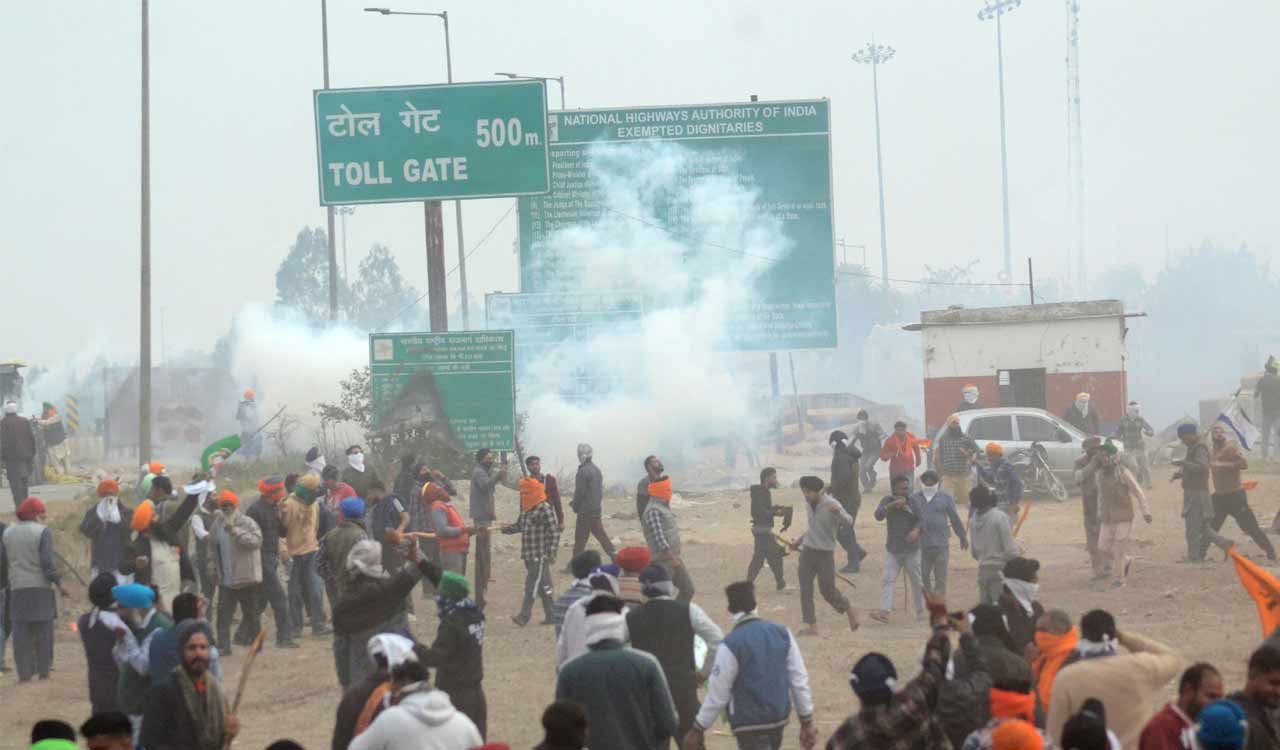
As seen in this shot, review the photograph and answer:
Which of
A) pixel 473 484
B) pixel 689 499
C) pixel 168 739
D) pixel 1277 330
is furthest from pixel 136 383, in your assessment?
pixel 1277 330

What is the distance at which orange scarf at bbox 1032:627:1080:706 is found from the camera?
23.0ft

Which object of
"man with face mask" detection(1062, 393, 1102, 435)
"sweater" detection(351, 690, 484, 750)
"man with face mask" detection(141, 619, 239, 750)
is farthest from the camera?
"man with face mask" detection(1062, 393, 1102, 435)

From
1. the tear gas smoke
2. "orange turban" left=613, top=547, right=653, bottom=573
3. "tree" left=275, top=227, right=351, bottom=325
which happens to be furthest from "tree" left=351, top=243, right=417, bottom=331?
"orange turban" left=613, top=547, right=653, bottom=573

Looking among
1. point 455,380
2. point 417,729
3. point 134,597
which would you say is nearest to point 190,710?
point 417,729

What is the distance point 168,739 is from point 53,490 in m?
21.8

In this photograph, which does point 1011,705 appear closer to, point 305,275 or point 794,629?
point 794,629

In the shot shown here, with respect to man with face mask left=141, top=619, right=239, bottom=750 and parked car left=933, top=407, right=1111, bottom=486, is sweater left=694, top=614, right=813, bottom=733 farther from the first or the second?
parked car left=933, top=407, right=1111, bottom=486

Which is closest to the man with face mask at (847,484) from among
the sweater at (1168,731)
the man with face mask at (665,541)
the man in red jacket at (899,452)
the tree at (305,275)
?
the man in red jacket at (899,452)

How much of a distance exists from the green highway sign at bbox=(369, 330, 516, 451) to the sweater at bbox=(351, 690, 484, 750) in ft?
50.5

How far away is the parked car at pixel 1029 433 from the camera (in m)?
25.0

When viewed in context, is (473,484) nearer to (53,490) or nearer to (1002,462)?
(1002,462)

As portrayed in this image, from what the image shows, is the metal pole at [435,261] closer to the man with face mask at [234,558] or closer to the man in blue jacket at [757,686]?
the man with face mask at [234,558]

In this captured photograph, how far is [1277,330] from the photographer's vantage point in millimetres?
93000

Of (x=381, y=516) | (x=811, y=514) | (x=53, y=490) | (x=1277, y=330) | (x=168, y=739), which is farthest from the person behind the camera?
(x=1277, y=330)
